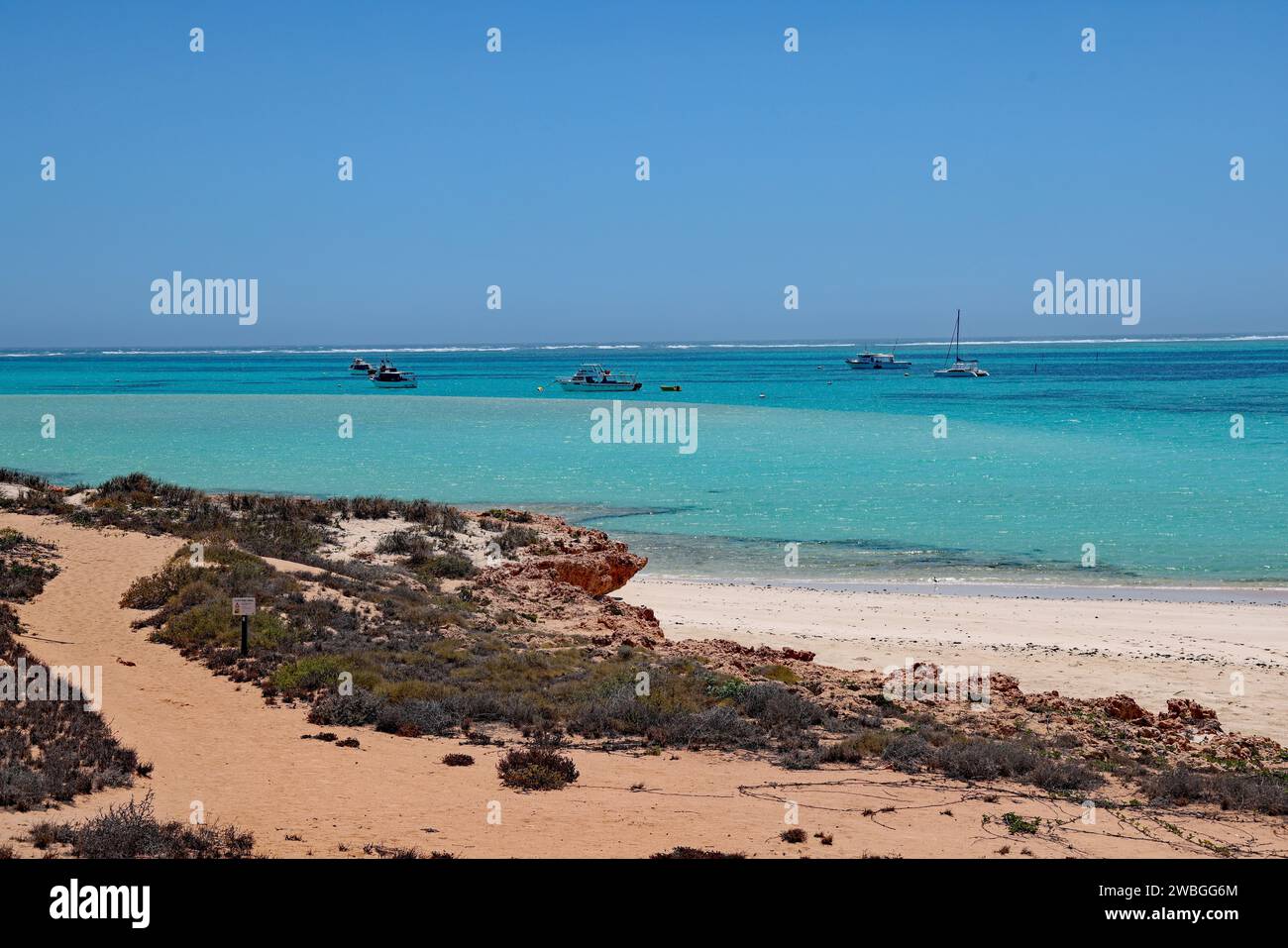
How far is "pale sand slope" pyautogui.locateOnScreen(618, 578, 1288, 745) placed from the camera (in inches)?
644

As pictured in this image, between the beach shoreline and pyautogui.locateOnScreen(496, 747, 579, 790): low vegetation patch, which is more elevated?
pyautogui.locateOnScreen(496, 747, 579, 790): low vegetation patch

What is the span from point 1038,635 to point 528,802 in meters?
13.7

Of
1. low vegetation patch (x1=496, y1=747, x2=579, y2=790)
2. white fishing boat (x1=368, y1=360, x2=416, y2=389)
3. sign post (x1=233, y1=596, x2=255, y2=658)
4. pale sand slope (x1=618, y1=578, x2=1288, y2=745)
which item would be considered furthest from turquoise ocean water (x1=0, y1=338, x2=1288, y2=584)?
Result: white fishing boat (x1=368, y1=360, x2=416, y2=389)

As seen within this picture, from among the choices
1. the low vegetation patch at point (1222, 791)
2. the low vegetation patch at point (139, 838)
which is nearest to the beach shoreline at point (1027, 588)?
the low vegetation patch at point (1222, 791)

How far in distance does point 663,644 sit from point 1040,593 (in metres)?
12.2

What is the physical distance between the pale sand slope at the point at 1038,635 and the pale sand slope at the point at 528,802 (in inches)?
240

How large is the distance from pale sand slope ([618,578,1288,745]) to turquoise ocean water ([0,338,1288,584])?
3464 millimetres

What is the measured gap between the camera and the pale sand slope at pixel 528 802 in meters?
8.55

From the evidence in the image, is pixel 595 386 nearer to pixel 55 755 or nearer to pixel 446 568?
pixel 446 568

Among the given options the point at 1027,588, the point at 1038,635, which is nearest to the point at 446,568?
the point at 1038,635

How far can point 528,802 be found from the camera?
31.5 feet

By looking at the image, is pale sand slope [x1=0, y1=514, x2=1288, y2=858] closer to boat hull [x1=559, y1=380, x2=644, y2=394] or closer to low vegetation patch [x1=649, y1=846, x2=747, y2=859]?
low vegetation patch [x1=649, y1=846, x2=747, y2=859]

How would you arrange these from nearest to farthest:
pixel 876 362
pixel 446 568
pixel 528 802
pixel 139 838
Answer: pixel 139 838
pixel 528 802
pixel 446 568
pixel 876 362
